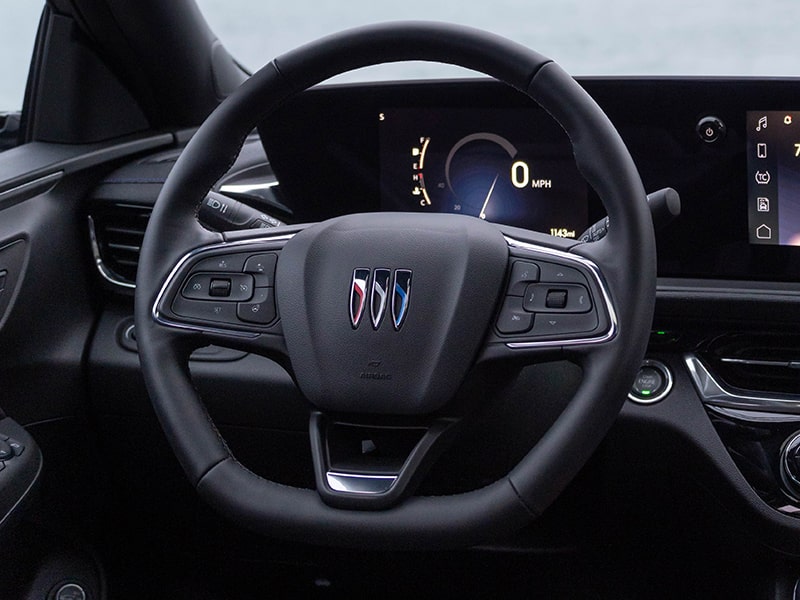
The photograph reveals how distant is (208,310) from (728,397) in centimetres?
71

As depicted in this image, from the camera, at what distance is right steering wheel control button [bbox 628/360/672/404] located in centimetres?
141

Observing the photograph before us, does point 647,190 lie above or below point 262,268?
below

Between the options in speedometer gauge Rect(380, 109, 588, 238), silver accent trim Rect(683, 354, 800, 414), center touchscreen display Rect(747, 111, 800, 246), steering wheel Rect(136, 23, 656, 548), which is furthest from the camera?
speedometer gauge Rect(380, 109, 588, 238)

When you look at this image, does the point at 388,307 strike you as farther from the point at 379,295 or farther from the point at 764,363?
the point at 764,363

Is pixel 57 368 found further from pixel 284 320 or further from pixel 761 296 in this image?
pixel 761 296

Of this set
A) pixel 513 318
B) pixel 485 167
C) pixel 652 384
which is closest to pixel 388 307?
pixel 513 318

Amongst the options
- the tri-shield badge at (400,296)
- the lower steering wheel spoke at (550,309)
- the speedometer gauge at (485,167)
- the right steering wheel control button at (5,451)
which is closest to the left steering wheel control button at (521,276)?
the lower steering wheel spoke at (550,309)

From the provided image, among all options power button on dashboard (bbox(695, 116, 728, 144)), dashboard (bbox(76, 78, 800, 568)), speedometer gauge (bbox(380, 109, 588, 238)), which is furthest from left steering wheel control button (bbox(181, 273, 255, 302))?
power button on dashboard (bbox(695, 116, 728, 144))

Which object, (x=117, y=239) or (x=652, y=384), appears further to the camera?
(x=117, y=239)

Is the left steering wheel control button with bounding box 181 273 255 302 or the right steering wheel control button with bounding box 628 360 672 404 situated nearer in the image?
the left steering wheel control button with bounding box 181 273 255 302

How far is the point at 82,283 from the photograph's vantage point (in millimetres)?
1745

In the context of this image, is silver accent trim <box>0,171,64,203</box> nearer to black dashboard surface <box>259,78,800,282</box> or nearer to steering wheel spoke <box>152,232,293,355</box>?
black dashboard surface <box>259,78,800,282</box>

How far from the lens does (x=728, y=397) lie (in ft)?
4.54

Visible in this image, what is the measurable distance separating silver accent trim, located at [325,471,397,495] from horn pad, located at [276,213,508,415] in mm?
66
